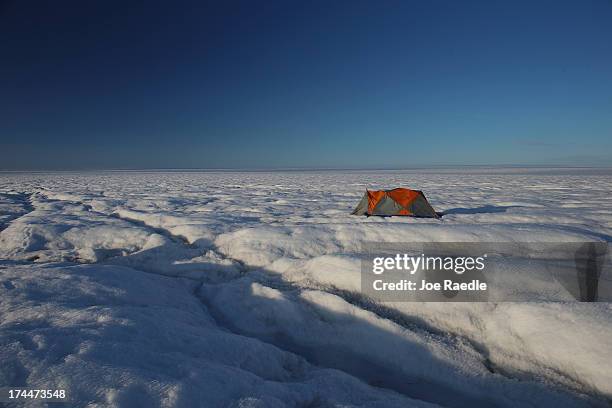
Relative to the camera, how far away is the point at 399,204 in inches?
284

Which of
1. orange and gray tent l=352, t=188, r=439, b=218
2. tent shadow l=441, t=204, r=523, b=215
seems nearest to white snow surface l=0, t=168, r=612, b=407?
orange and gray tent l=352, t=188, r=439, b=218

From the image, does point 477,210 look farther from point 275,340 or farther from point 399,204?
point 275,340

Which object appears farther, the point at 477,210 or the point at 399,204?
the point at 477,210

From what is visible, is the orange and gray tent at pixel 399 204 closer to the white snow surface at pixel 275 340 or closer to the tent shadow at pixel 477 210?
the tent shadow at pixel 477 210

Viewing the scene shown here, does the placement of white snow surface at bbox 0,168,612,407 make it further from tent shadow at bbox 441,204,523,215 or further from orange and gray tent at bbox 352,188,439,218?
tent shadow at bbox 441,204,523,215

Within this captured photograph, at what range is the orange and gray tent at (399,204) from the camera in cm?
711

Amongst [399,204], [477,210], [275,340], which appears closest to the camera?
[275,340]

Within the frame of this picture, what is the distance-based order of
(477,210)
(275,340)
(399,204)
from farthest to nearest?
(477,210) → (399,204) → (275,340)

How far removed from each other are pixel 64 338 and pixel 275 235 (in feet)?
11.9

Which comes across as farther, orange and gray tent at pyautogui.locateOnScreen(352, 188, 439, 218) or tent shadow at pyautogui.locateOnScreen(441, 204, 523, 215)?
tent shadow at pyautogui.locateOnScreen(441, 204, 523, 215)

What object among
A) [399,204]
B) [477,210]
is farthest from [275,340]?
[477,210]

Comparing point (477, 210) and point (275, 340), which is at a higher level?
point (477, 210)

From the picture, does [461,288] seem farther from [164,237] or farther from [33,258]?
[33,258]

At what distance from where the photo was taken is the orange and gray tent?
23.3ft
